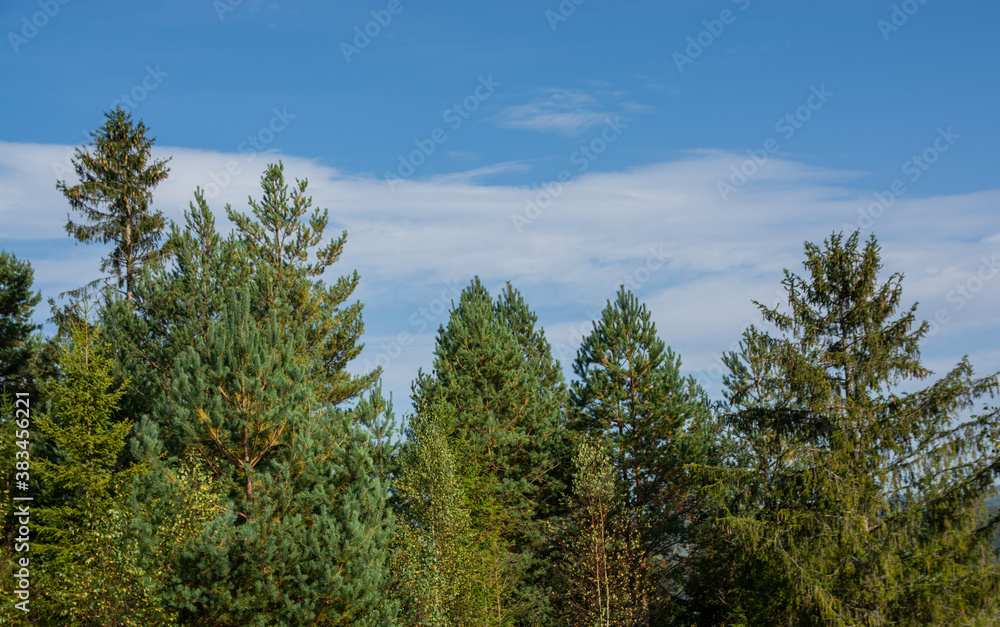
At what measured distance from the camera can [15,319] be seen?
35.4 meters

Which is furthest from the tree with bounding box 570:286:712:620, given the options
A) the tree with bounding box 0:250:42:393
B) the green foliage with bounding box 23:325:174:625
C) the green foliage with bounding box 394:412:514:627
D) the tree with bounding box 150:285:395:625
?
the tree with bounding box 0:250:42:393

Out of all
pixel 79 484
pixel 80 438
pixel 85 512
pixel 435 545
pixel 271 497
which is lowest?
pixel 435 545

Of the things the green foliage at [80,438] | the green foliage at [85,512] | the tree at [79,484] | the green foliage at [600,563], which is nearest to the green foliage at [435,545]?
the green foliage at [600,563]

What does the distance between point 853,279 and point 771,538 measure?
680 cm

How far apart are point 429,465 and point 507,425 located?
1017 centimetres

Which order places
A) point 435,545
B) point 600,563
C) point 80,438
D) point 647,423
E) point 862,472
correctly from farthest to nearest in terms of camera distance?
point 647,423
point 600,563
point 435,545
point 80,438
point 862,472

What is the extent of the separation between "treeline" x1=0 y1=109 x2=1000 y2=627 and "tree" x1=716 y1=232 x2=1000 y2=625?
0.18ft

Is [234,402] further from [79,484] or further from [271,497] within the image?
[79,484]

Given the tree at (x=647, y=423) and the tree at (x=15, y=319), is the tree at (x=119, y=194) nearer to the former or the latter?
the tree at (x=15, y=319)

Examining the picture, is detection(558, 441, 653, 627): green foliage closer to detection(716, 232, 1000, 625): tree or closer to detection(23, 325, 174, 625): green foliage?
detection(716, 232, 1000, 625): tree

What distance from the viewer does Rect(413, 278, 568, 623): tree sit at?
1315 inches

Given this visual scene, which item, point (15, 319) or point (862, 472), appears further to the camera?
point (15, 319)

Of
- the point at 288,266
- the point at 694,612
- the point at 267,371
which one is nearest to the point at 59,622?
the point at 267,371

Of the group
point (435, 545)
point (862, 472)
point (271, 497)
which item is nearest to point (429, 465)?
point (435, 545)
